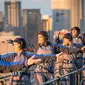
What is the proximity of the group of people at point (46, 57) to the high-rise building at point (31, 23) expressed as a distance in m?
59.4

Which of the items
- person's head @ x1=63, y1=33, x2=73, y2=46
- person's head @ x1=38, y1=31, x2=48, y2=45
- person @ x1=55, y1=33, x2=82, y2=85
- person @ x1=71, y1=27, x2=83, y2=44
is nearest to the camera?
person's head @ x1=38, y1=31, x2=48, y2=45

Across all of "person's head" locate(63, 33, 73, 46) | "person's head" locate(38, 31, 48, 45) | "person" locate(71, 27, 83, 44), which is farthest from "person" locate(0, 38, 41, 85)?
"person" locate(71, 27, 83, 44)

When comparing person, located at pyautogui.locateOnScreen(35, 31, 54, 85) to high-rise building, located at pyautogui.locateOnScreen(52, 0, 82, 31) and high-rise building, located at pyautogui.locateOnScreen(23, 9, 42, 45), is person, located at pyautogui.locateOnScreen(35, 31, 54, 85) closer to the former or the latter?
high-rise building, located at pyautogui.locateOnScreen(52, 0, 82, 31)

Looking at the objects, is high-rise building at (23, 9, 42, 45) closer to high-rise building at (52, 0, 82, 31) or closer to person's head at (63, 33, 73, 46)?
high-rise building at (52, 0, 82, 31)

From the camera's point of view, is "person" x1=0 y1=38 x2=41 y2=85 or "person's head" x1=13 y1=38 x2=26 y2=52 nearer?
"person" x1=0 y1=38 x2=41 y2=85

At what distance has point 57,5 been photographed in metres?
52.4

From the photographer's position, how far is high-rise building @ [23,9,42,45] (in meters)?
71.4

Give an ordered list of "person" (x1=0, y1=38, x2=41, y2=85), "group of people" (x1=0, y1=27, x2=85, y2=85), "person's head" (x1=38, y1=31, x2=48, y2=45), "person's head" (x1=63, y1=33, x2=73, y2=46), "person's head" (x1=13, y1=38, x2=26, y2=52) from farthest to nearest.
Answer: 1. "person's head" (x1=63, y1=33, x2=73, y2=46)
2. "person's head" (x1=38, y1=31, x2=48, y2=45)
3. "person's head" (x1=13, y1=38, x2=26, y2=52)
4. "group of people" (x1=0, y1=27, x2=85, y2=85)
5. "person" (x1=0, y1=38, x2=41, y2=85)

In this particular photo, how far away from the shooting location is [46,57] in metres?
8.09

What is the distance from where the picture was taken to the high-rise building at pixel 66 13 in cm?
5153

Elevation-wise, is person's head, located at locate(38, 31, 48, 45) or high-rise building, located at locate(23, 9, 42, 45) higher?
person's head, located at locate(38, 31, 48, 45)

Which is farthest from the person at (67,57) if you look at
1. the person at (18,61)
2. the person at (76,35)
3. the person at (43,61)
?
the person at (18,61)

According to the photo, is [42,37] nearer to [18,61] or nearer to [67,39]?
[67,39]

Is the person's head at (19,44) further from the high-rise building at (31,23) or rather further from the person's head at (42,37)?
the high-rise building at (31,23)
